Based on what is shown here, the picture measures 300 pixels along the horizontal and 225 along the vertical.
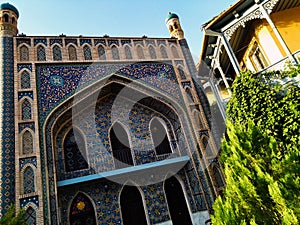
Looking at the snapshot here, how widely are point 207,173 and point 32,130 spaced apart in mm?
6130

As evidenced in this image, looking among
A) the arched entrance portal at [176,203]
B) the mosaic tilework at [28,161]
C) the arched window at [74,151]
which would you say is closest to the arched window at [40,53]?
the arched window at [74,151]

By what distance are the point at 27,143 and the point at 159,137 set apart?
16.3 feet

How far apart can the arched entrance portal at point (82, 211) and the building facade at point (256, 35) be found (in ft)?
20.8

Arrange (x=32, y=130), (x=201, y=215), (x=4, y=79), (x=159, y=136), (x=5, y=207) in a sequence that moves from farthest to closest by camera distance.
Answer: (x=159, y=136) < (x=201, y=215) < (x=4, y=79) < (x=32, y=130) < (x=5, y=207)

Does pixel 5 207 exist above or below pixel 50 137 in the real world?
below

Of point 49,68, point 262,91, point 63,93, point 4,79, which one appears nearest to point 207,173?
point 262,91

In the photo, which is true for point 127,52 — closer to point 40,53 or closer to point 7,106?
point 40,53

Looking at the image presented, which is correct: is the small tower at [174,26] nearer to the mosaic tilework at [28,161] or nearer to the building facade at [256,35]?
the building facade at [256,35]

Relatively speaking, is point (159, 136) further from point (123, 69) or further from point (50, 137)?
point (50, 137)

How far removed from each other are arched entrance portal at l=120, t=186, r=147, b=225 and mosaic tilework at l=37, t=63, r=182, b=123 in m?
3.95

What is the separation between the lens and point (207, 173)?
8.62 meters

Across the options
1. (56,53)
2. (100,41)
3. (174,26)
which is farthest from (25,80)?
(174,26)

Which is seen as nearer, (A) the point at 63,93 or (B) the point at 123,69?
(A) the point at 63,93

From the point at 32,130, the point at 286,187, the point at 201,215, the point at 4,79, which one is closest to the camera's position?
the point at 286,187
